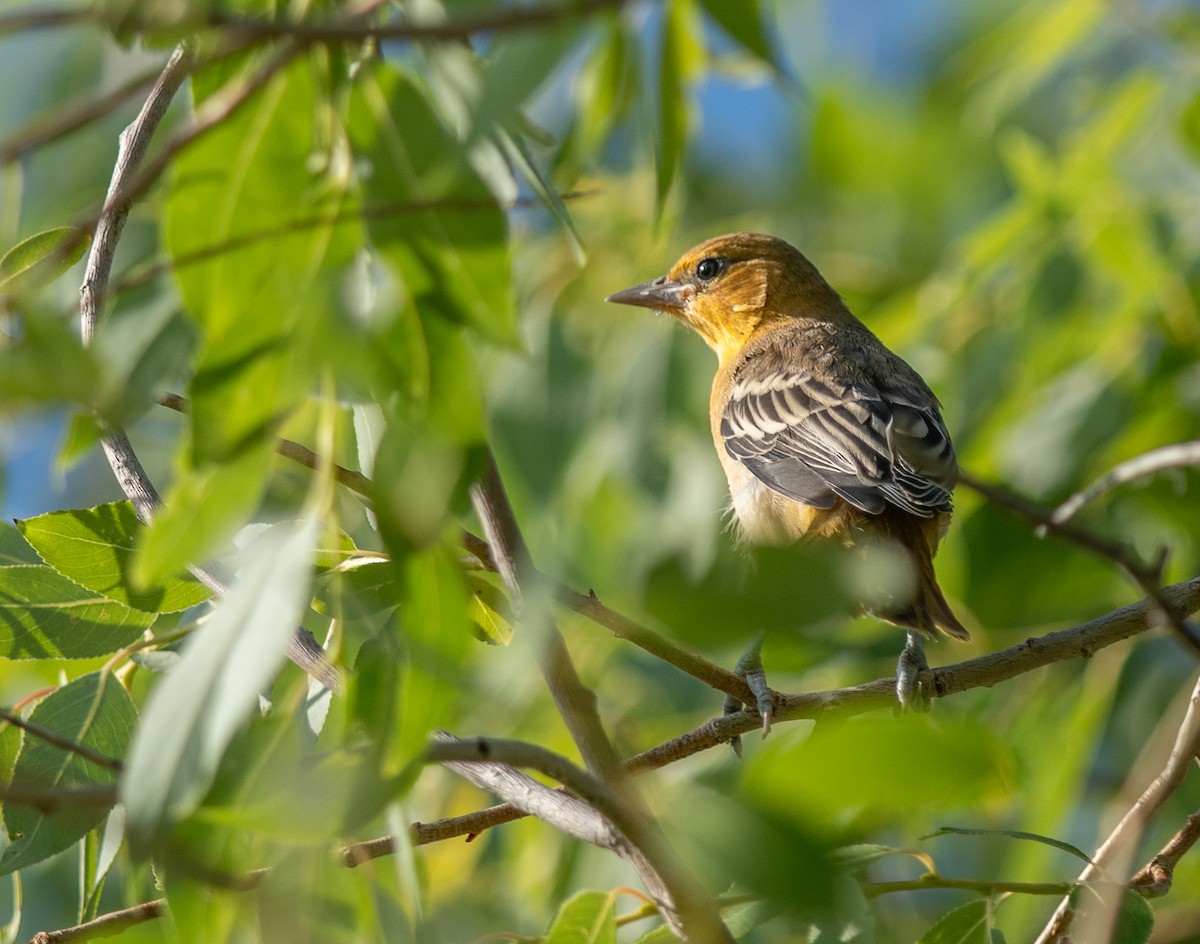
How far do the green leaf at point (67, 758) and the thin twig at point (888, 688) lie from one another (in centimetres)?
59

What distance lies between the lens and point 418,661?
160cm

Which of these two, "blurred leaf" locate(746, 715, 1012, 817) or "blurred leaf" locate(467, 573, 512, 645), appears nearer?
"blurred leaf" locate(746, 715, 1012, 817)

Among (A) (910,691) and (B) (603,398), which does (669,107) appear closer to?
(A) (910,691)

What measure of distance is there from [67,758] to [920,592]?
223 centimetres

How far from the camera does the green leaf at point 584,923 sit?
210 cm

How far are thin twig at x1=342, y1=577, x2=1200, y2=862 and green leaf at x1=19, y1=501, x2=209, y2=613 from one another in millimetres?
617

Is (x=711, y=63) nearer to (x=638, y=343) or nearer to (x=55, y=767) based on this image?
(x=638, y=343)

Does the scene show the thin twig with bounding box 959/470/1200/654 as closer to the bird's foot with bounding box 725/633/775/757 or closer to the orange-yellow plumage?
the bird's foot with bounding box 725/633/775/757

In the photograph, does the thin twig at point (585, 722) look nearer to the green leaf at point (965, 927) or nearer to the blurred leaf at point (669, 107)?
the blurred leaf at point (669, 107)

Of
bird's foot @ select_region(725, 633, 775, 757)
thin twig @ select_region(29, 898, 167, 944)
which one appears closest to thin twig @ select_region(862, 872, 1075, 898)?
bird's foot @ select_region(725, 633, 775, 757)

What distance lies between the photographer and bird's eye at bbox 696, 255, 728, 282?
5789mm

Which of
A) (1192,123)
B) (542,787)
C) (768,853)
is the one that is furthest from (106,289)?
(1192,123)

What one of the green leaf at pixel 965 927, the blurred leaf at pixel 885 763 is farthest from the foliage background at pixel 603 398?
the green leaf at pixel 965 927

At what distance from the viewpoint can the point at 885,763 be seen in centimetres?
139
